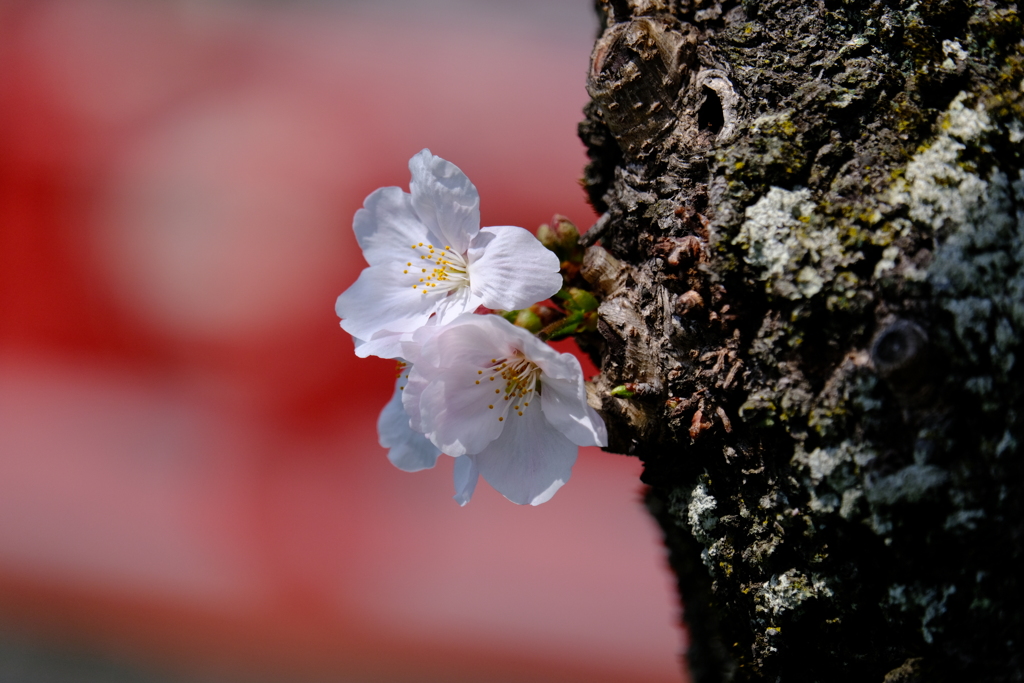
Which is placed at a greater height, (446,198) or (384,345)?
(446,198)

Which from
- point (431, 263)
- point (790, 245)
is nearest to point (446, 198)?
point (431, 263)

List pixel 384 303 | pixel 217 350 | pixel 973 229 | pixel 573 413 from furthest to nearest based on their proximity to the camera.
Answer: pixel 217 350
pixel 384 303
pixel 573 413
pixel 973 229

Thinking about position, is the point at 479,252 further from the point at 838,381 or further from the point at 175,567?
the point at 175,567

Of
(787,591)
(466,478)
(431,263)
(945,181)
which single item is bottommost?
(787,591)

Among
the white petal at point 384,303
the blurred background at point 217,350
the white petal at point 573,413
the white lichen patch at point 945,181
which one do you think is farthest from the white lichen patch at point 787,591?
the blurred background at point 217,350

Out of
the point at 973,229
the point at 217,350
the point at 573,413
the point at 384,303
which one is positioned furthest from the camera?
the point at 217,350

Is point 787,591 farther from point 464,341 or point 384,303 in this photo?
point 384,303

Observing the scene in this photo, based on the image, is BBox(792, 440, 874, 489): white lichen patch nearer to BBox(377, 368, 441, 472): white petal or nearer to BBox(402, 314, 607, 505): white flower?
BBox(402, 314, 607, 505): white flower

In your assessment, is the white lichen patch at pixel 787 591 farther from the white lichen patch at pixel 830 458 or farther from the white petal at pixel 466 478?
the white petal at pixel 466 478
